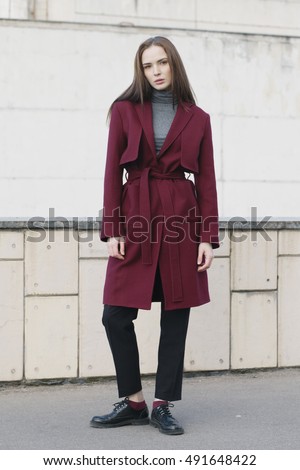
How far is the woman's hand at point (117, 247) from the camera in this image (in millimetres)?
4168

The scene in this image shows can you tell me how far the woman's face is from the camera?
418 centimetres

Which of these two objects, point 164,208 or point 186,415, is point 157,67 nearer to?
point 164,208

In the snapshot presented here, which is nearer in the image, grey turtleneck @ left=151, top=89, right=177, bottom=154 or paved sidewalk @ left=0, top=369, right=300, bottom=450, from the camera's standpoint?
paved sidewalk @ left=0, top=369, right=300, bottom=450

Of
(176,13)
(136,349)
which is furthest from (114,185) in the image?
(176,13)

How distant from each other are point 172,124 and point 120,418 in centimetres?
144

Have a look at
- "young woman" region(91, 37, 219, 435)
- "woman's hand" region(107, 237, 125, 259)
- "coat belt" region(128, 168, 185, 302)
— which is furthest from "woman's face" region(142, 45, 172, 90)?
"woman's hand" region(107, 237, 125, 259)

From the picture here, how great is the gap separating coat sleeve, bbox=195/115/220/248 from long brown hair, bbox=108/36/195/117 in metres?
0.19

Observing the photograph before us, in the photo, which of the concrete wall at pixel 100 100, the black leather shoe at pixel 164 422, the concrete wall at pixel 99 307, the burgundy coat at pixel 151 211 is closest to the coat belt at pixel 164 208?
the burgundy coat at pixel 151 211

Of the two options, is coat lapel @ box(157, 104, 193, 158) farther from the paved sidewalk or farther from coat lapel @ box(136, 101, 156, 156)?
the paved sidewalk

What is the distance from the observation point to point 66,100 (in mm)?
11977

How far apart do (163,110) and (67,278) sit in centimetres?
150

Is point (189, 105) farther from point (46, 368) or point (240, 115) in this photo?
point (240, 115)

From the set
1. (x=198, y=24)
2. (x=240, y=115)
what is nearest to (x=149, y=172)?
(x=240, y=115)

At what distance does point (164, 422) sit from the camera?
4180 mm
